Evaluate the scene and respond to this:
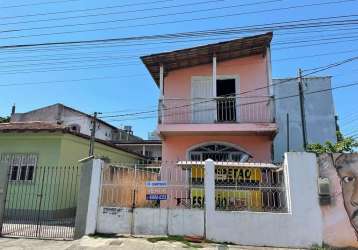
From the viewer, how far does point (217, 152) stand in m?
12.5

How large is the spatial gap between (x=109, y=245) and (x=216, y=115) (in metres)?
6.79

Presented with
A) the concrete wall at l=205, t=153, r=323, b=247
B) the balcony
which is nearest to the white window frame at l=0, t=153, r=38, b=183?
the balcony

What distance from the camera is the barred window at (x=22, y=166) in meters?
13.2

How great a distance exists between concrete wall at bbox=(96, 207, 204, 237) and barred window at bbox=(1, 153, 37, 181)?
6.29 meters

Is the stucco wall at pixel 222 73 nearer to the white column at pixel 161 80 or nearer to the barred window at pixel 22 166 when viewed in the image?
the white column at pixel 161 80

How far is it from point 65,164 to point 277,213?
9.18 m

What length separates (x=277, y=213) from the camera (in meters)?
8.06

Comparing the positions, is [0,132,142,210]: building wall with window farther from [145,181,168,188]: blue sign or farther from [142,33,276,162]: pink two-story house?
[145,181,168,188]: blue sign

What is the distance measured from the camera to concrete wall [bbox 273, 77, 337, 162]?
1817 centimetres

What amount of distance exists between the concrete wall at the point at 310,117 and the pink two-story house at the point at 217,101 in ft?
19.0

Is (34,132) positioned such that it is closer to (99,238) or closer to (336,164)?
(99,238)

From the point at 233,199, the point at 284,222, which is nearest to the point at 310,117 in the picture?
the point at 284,222

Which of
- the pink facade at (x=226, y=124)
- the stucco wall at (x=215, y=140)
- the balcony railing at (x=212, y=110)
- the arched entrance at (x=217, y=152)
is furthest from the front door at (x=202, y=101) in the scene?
the arched entrance at (x=217, y=152)

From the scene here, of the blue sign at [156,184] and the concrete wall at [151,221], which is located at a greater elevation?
the blue sign at [156,184]
